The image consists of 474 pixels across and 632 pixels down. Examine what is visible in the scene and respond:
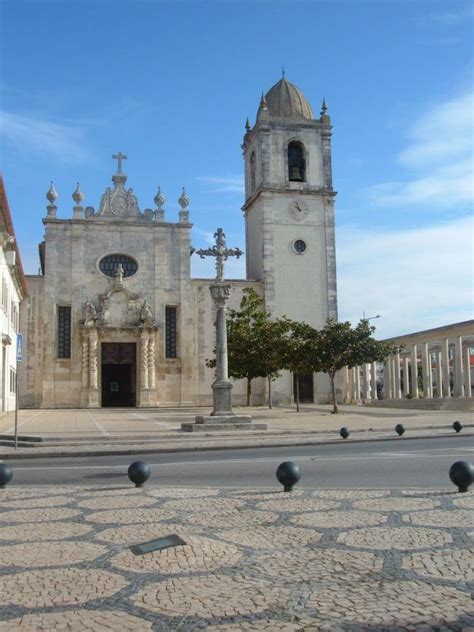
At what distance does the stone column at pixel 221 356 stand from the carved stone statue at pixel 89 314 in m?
21.8

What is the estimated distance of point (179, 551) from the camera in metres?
5.88

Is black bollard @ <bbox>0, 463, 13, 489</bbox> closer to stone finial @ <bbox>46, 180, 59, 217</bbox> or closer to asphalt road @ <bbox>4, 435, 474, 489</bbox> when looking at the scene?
asphalt road @ <bbox>4, 435, 474, 489</bbox>

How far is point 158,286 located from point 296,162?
12948 mm

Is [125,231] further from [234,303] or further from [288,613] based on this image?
[288,613]

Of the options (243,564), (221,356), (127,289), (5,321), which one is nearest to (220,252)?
(221,356)

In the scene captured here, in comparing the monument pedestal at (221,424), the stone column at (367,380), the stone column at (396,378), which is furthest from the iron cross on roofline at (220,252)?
the stone column at (367,380)

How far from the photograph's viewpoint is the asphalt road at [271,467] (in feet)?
34.1

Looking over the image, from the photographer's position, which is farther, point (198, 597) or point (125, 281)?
point (125, 281)

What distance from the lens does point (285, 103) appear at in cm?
4903

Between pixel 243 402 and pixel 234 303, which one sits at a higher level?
pixel 234 303

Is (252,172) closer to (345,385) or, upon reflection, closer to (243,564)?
(345,385)

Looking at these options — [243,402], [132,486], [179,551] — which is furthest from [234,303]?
[179,551]

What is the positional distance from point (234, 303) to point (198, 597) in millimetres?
41466

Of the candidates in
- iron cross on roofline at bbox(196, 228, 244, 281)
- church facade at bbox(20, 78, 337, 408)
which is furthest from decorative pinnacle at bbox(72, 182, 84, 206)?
iron cross on roofline at bbox(196, 228, 244, 281)
